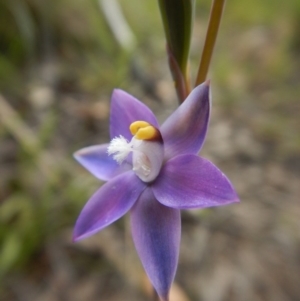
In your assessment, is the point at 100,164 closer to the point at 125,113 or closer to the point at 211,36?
the point at 125,113

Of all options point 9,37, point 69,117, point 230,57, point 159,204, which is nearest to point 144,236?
point 159,204

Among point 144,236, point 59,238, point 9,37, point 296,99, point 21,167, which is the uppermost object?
point 144,236

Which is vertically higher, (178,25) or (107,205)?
(178,25)

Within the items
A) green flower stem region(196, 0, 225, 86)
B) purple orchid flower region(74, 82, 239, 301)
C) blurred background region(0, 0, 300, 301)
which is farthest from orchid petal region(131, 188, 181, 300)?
blurred background region(0, 0, 300, 301)

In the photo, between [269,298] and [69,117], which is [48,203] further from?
[269,298]

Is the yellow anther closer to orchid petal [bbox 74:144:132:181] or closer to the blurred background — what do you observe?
Answer: orchid petal [bbox 74:144:132:181]

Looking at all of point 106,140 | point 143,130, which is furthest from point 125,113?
point 106,140
